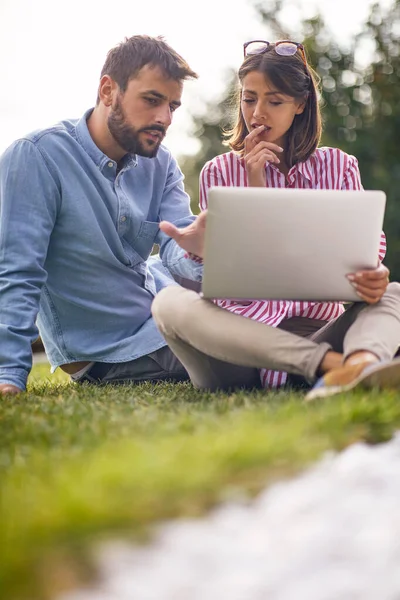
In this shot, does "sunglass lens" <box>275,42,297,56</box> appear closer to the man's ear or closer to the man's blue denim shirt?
the man's ear

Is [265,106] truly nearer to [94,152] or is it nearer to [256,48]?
[256,48]

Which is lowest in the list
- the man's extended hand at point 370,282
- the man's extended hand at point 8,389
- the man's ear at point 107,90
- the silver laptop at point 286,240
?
the man's extended hand at point 8,389

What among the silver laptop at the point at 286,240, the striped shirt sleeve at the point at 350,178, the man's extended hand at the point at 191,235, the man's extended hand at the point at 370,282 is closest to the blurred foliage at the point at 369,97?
the striped shirt sleeve at the point at 350,178

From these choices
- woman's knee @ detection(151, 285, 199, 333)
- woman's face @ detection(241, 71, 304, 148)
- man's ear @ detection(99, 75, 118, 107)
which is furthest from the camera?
man's ear @ detection(99, 75, 118, 107)

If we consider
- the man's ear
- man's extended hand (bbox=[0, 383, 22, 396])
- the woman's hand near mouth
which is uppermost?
the man's ear

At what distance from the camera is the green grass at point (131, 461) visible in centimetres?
152

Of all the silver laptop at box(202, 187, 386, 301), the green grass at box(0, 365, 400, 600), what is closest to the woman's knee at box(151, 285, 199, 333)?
the silver laptop at box(202, 187, 386, 301)

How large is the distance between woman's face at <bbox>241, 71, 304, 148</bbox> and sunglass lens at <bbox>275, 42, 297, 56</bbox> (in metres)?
0.16

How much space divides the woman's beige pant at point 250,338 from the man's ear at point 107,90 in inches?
56.6

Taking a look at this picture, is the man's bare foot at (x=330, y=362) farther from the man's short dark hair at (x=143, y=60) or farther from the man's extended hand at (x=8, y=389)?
the man's short dark hair at (x=143, y=60)

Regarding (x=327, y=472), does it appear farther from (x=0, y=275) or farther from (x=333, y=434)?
(x=0, y=275)

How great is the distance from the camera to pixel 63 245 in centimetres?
438

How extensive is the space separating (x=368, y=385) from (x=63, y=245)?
2048mm

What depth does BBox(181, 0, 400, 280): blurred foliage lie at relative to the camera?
20312 millimetres
